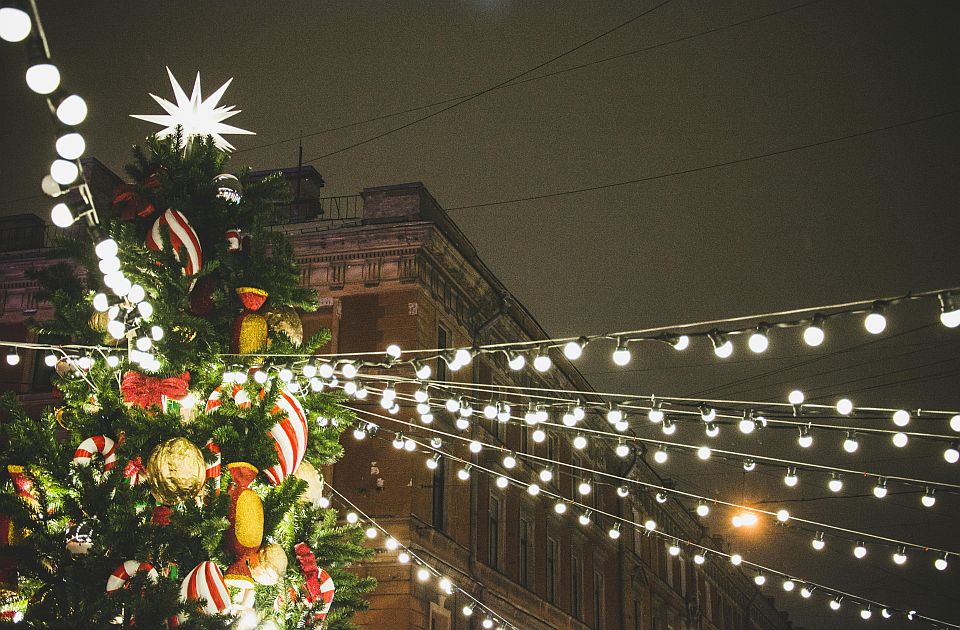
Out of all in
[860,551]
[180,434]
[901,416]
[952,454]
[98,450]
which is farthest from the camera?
[860,551]

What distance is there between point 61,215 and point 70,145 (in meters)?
0.80

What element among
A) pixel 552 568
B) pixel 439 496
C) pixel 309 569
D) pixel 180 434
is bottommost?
pixel 552 568

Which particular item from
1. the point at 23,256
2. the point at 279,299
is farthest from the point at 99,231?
the point at 23,256

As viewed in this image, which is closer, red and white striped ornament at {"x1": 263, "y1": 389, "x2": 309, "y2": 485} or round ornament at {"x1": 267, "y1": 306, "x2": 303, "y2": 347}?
red and white striped ornament at {"x1": 263, "y1": 389, "x2": 309, "y2": 485}

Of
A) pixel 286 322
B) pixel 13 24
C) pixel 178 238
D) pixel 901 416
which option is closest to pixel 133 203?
pixel 178 238

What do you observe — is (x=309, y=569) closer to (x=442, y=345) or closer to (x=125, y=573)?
(x=125, y=573)

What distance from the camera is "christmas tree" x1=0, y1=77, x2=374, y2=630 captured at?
7.45 m

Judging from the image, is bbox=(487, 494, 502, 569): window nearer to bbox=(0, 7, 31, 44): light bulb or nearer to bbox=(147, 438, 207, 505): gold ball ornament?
bbox=(147, 438, 207, 505): gold ball ornament

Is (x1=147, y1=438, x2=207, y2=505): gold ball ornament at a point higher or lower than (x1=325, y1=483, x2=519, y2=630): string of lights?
higher

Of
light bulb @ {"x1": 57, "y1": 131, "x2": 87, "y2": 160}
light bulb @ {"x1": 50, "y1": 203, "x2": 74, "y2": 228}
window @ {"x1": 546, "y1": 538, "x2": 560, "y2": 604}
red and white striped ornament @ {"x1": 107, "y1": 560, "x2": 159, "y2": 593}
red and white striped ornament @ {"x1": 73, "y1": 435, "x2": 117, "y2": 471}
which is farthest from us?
window @ {"x1": 546, "y1": 538, "x2": 560, "y2": 604}

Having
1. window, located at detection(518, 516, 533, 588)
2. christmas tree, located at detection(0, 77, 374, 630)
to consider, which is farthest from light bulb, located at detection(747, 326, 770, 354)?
window, located at detection(518, 516, 533, 588)

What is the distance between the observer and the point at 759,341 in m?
8.35

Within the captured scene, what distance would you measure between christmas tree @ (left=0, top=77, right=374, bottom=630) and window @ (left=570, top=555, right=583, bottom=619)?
2140cm

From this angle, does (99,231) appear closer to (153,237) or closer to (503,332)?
(153,237)
